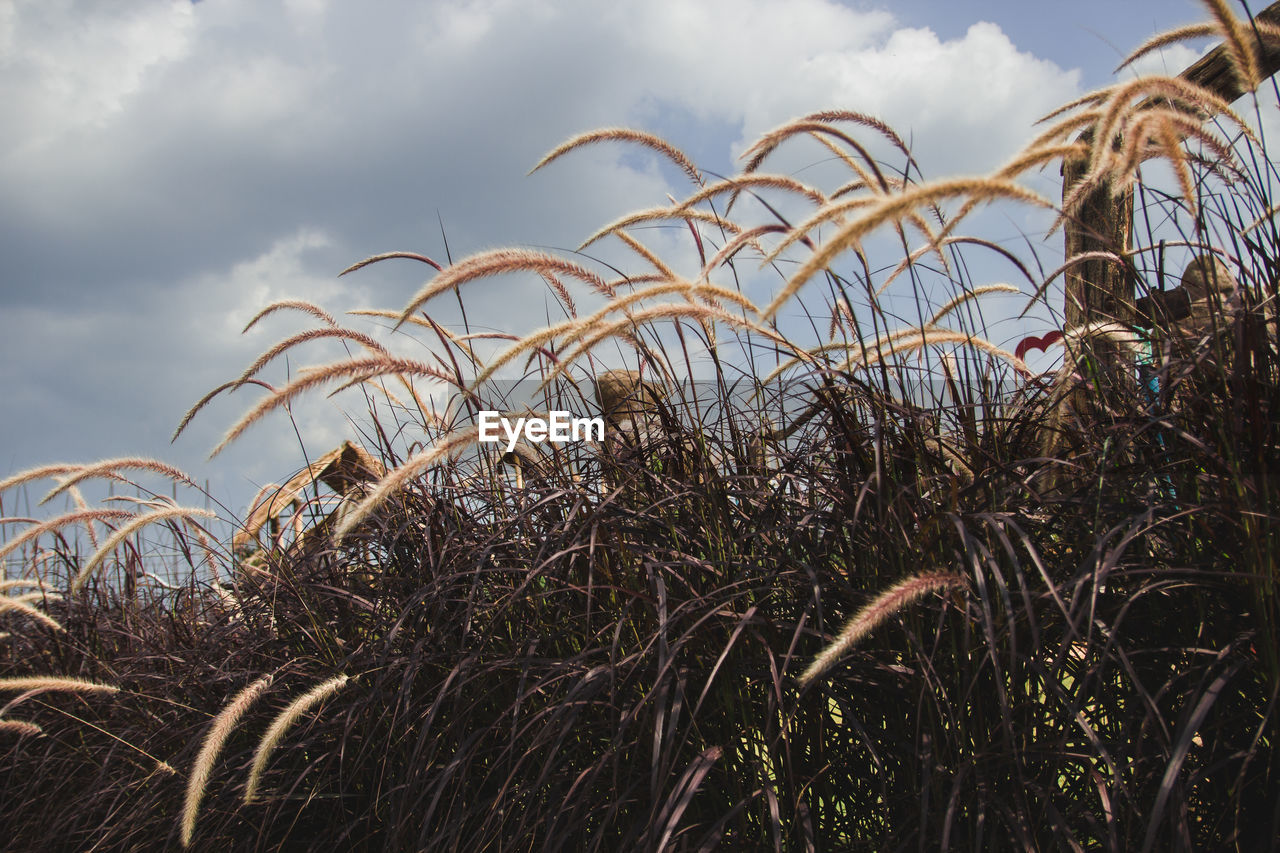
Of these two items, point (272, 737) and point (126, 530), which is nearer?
point (272, 737)

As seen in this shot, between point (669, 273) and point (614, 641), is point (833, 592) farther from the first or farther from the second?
point (669, 273)

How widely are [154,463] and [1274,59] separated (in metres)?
4.56

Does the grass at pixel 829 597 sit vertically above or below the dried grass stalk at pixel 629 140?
below

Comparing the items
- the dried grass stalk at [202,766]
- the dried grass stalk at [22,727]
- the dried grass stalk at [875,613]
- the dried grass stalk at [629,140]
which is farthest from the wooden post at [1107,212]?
the dried grass stalk at [22,727]

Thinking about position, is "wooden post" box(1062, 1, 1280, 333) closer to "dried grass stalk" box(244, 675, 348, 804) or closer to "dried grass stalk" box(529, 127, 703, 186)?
"dried grass stalk" box(529, 127, 703, 186)

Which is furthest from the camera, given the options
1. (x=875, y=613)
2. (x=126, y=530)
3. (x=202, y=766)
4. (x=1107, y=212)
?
(x=1107, y=212)

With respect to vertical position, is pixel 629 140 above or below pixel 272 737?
above

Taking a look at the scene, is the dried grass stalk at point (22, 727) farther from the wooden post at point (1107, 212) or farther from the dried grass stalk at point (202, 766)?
the wooden post at point (1107, 212)

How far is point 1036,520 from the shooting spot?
1642mm

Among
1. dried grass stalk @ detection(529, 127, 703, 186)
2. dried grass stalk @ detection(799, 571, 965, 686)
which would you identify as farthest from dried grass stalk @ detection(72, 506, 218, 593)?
dried grass stalk @ detection(799, 571, 965, 686)

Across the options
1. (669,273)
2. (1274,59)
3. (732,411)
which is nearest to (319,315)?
(669,273)

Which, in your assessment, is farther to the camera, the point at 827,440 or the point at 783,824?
the point at 827,440

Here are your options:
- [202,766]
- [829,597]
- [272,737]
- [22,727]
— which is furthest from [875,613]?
[22,727]

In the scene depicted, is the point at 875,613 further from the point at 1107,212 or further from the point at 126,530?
the point at 1107,212
